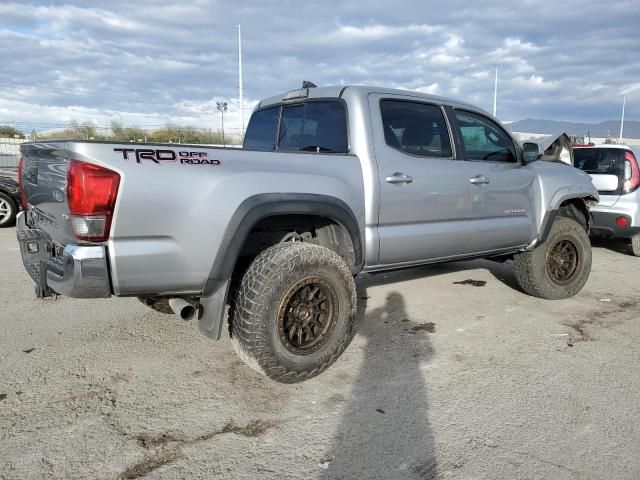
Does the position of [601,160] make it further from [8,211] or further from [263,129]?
[8,211]

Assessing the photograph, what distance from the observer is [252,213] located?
116 inches

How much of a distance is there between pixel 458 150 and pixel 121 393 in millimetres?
3235

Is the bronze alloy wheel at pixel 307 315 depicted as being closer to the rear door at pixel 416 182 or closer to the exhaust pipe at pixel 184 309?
the exhaust pipe at pixel 184 309

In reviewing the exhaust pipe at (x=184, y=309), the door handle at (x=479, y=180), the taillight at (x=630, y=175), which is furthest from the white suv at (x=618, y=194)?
the exhaust pipe at (x=184, y=309)

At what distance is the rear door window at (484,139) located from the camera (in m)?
4.48

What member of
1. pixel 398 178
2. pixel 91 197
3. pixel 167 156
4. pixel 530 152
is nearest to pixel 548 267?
pixel 530 152

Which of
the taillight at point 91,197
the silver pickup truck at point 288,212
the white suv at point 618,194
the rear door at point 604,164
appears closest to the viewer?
the taillight at point 91,197

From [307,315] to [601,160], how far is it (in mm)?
6637

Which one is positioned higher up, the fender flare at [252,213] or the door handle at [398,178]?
the door handle at [398,178]

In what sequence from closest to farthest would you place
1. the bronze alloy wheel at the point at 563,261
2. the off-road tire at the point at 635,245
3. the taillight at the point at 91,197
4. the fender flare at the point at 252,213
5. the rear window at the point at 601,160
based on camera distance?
the taillight at the point at 91,197 → the fender flare at the point at 252,213 → the bronze alloy wheel at the point at 563,261 → the rear window at the point at 601,160 → the off-road tire at the point at 635,245

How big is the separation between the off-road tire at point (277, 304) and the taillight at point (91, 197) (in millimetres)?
926

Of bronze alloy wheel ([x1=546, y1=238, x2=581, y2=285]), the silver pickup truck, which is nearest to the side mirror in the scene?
the silver pickup truck

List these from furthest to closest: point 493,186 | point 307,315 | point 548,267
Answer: point 548,267 → point 493,186 → point 307,315

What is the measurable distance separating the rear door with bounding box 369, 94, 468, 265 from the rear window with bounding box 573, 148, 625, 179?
15.4 feet
